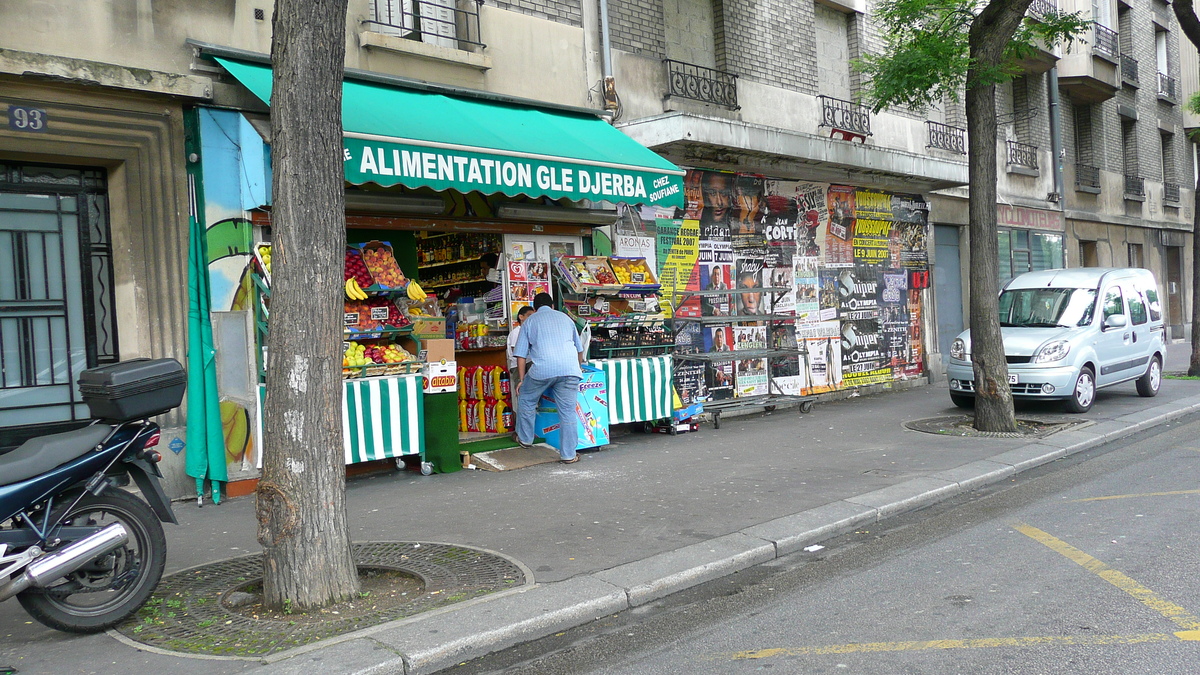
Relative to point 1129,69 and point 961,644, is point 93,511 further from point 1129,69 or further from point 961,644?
point 1129,69

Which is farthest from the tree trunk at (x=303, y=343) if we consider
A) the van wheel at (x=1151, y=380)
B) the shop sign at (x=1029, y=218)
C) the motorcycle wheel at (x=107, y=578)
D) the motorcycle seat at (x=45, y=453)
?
the shop sign at (x=1029, y=218)

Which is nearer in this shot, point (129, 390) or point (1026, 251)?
point (129, 390)

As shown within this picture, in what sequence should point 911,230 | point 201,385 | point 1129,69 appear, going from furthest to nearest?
point 1129,69, point 911,230, point 201,385

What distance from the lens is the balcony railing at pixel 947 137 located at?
17219 millimetres

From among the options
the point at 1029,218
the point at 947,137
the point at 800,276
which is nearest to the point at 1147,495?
the point at 800,276

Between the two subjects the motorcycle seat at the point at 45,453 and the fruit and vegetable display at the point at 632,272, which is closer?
the motorcycle seat at the point at 45,453

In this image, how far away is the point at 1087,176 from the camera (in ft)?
73.7

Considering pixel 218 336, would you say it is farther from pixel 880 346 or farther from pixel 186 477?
pixel 880 346

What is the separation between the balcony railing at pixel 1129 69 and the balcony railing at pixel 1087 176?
2933 millimetres

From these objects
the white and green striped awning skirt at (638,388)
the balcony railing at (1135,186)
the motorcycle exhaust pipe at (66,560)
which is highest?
the balcony railing at (1135,186)

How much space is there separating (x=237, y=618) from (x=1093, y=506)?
6.03 metres

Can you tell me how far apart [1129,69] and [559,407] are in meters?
Answer: 21.9

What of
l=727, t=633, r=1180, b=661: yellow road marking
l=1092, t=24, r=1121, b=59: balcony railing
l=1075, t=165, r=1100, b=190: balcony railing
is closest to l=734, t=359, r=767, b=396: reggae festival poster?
l=727, t=633, r=1180, b=661: yellow road marking

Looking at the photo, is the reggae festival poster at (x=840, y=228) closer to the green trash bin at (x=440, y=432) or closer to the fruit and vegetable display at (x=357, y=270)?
the green trash bin at (x=440, y=432)
